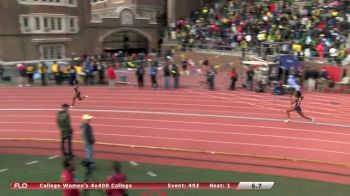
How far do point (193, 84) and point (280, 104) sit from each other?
6.93 meters

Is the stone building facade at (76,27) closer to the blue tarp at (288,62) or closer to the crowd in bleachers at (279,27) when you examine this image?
the crowd in bleachers at (279,27)

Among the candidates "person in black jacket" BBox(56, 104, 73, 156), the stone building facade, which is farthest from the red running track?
the stone building facade

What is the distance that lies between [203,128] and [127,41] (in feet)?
98.4

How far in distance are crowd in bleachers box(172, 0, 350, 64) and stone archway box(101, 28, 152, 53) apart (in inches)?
184

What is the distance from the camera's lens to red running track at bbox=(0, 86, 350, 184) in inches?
447

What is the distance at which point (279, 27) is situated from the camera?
94.5 ft

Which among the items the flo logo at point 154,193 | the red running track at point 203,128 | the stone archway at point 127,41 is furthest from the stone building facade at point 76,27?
the flo logo at point 154,193

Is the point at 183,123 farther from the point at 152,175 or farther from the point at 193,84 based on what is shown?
the point at 193,84

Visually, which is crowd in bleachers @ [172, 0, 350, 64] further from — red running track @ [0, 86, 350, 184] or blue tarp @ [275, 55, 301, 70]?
red running track @ [0, 86, 350, 184]

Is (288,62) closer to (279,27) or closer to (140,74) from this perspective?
(279,27)

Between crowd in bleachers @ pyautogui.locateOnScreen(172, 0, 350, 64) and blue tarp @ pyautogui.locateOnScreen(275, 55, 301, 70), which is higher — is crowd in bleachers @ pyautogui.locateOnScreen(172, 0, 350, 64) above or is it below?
above

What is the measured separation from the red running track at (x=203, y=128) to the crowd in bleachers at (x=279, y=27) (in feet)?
17.4

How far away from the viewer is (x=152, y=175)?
1010 cm

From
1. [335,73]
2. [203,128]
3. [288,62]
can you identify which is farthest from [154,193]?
[335,73]
